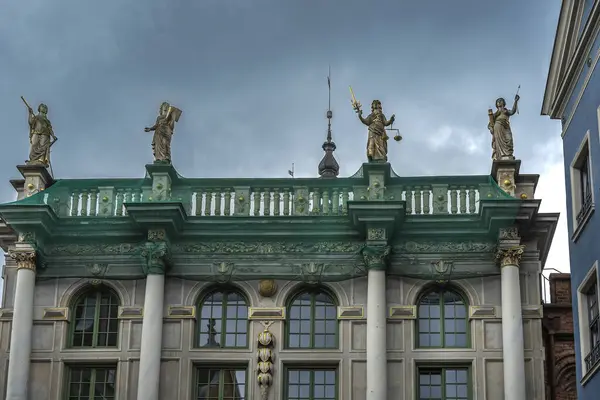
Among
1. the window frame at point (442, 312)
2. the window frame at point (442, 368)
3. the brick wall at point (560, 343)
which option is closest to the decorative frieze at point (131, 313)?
the window frame at point (442, 312)

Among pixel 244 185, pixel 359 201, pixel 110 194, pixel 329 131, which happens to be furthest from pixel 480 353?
pixel 329 131

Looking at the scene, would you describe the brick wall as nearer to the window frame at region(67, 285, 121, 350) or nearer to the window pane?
the window pane

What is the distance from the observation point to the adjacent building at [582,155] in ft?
89.5

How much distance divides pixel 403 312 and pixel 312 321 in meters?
2.31

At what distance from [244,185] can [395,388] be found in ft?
22.2

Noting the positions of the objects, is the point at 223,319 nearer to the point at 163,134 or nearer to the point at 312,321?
the point at 312,321

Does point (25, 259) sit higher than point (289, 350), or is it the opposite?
point (25, 259)

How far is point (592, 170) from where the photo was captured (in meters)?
27.6

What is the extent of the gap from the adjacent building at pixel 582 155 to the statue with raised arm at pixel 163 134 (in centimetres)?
1078

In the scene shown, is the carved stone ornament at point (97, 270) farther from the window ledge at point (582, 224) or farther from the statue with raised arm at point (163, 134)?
the window ledge at point (582, 224)

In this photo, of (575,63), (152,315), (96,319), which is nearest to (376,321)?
(152,315)

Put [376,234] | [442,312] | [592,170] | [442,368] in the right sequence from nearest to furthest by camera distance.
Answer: [592,170], [442,368], [442,312], [376,234]

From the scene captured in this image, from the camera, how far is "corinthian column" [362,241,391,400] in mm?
32906

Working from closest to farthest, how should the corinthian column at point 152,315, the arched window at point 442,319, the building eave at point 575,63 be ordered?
the building eave at point 575,63, the corinthian column at point 152,315, the arched window at point 442,319
